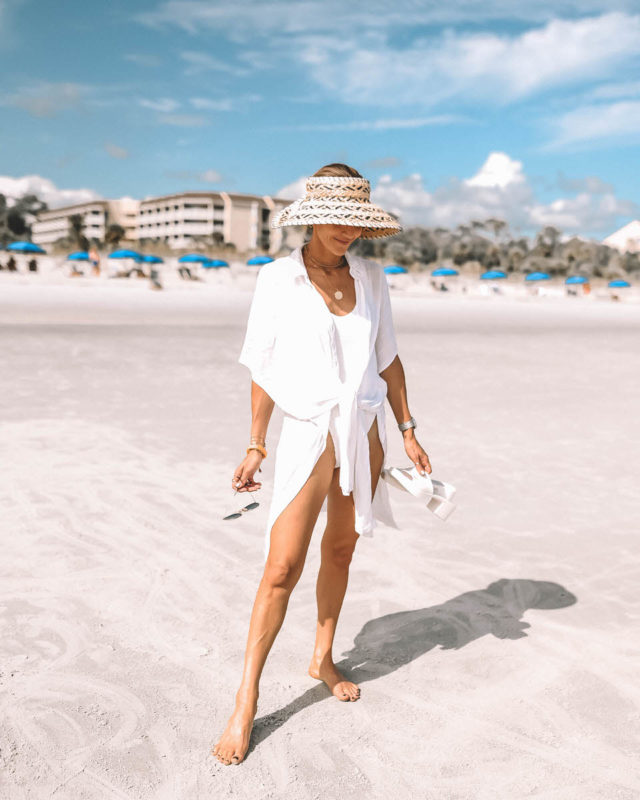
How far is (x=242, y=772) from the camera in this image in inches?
93.1

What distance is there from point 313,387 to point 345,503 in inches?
17.7

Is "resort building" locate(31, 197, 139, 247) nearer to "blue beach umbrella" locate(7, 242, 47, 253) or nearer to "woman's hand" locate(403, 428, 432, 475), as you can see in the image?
"blue beach umbrella" locate(7, 242, 47, 253)

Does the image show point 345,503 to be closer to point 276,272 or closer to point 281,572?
point 281,572

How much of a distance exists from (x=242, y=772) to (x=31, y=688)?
929 millimetres

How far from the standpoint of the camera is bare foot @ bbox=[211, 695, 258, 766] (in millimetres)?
2406

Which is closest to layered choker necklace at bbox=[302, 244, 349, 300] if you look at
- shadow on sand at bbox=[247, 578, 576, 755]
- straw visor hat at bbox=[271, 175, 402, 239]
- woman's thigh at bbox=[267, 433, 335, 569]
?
straw visor hat at bbox=[271, 175, 402, 239]

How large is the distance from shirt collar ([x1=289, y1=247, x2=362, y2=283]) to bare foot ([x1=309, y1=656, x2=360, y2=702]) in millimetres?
1420

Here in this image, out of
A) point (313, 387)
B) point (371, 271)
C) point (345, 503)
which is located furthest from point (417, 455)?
point (371, 271)

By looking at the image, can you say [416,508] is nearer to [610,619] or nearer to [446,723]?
[610,619]

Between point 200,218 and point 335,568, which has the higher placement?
point 200,218

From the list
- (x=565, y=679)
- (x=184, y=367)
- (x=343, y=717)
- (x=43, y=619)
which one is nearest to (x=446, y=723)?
(x=343, y=717)

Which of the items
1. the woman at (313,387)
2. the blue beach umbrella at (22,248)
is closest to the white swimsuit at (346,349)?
the woman at (313,387)

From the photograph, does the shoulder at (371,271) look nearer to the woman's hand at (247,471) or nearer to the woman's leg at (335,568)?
the woman's leg at (335,568)

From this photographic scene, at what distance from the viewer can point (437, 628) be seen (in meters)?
3.43
